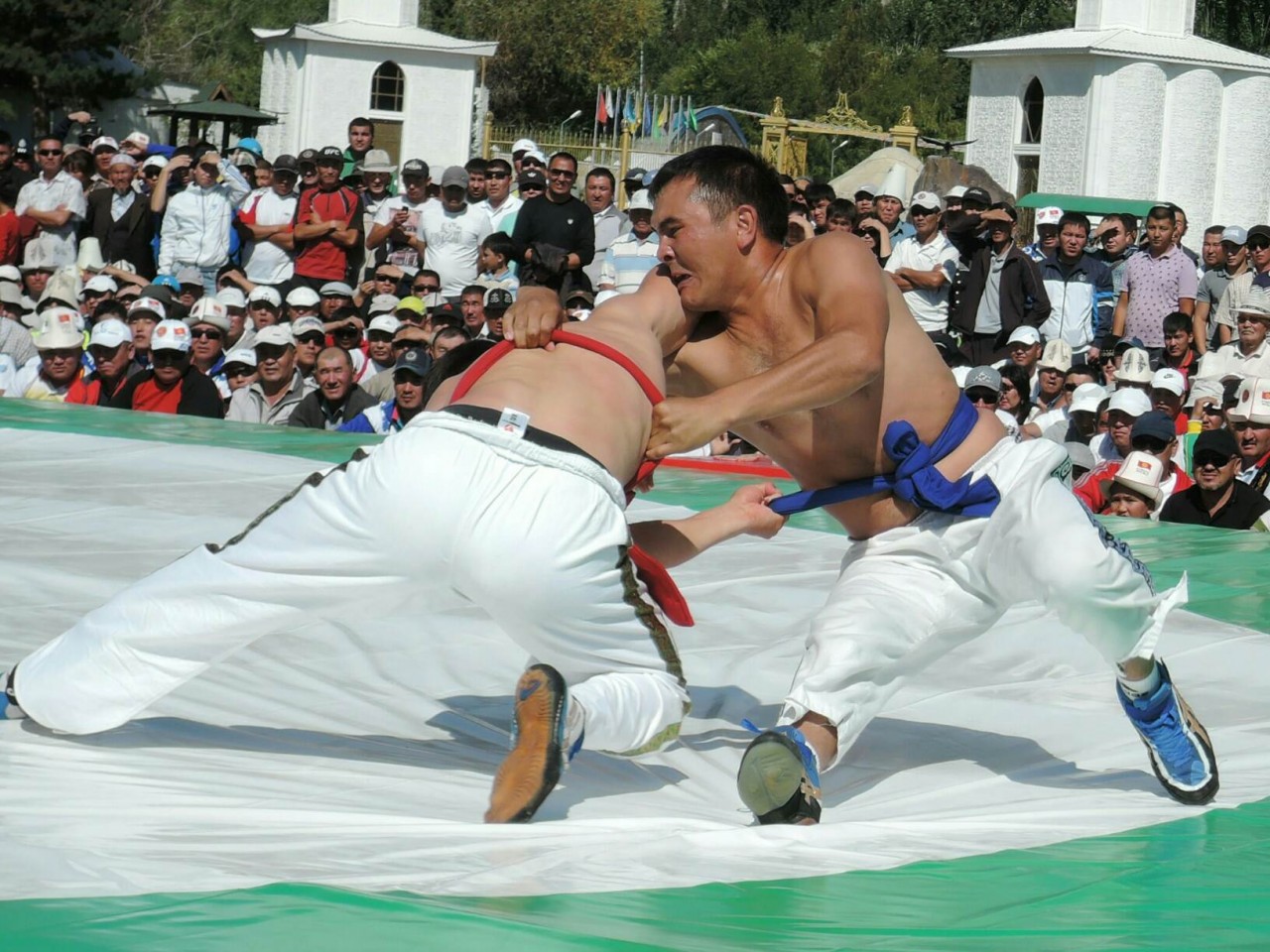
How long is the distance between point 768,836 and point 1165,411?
4850mm

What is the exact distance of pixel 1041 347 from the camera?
8.16 metres

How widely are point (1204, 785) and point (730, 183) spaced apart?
4.41 ft

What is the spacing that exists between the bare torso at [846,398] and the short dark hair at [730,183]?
0.26 feet

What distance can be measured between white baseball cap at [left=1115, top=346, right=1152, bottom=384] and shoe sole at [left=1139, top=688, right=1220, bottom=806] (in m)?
4.43

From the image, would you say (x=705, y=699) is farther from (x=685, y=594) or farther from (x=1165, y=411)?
(x=1165, y=411)

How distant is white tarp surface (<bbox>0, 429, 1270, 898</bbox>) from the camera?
2.51 metres

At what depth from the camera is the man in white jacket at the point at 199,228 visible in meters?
10.8

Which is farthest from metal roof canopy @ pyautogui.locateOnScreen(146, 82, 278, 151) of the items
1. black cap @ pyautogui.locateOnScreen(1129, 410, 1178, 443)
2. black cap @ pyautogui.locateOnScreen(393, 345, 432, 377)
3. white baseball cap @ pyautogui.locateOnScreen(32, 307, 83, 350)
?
black cap @ pyautogui.locateOnScreen(1129, 410, 1178, 443)

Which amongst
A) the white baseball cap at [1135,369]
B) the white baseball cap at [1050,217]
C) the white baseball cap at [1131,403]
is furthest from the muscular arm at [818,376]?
the white baseball cap at [1050,217]

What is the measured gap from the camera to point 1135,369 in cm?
738

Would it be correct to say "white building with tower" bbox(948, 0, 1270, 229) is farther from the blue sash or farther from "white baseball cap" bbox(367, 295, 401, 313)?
the blue sash

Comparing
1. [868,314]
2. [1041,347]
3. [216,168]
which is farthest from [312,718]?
[216,168]

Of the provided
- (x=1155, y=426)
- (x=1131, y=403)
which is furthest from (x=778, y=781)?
(x=1131, y=403)

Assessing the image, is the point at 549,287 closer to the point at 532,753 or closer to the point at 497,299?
the point at 497,299
